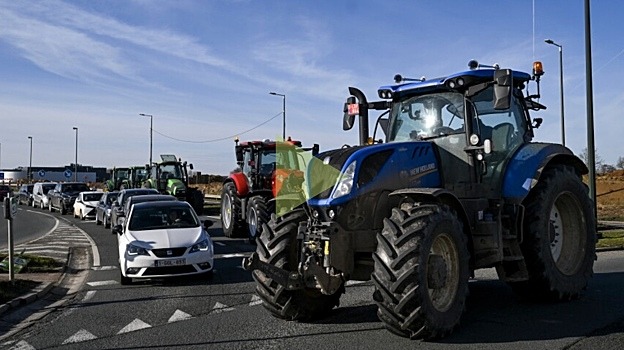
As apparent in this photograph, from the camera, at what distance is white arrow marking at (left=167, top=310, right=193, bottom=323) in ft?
28.7

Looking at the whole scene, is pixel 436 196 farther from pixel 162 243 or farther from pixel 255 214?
pixel 255 214

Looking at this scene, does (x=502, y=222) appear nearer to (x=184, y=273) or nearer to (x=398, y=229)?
(x=398, y=229)

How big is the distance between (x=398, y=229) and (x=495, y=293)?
144 inches

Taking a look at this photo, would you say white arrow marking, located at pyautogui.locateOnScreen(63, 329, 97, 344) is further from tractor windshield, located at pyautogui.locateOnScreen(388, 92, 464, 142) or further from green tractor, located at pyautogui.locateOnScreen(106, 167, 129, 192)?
green tractor, located at pyautogui.locateOnScreen(106, 167, 129, 192)

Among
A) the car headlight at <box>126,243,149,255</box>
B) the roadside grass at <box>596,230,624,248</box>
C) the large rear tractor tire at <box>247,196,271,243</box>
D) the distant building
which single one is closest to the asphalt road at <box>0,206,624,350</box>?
the car headlight at <box>126,243,149,255</box>

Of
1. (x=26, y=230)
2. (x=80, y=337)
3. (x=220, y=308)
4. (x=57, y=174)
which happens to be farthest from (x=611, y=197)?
(x=57, y=174)

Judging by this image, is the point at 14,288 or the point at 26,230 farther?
the point at 26,230

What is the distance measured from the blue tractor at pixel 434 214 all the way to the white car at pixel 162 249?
4471 mm

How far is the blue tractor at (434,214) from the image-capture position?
6.92 m

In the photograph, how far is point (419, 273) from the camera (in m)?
6.67

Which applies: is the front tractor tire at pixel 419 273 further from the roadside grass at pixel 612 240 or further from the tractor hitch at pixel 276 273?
the roadside grass at pixel 612 240

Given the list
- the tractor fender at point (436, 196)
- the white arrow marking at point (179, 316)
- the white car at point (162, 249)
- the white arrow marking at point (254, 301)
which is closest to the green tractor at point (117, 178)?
the white car at point (162, 249)

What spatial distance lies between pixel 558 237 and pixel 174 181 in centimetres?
2353

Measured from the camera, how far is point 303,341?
7191 millimetres
